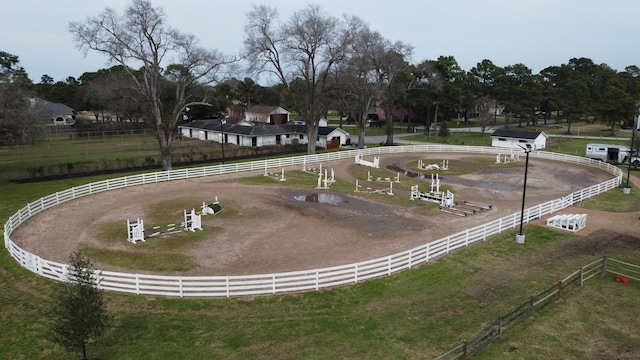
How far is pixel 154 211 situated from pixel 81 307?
16032 mm

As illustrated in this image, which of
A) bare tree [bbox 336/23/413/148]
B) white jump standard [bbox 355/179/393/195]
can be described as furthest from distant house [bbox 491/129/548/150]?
white jump standard [bbox 355/179/393/195]

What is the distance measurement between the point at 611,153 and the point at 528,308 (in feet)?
134

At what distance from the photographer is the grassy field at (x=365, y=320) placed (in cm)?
1258

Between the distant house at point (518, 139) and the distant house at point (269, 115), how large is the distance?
1713 inches

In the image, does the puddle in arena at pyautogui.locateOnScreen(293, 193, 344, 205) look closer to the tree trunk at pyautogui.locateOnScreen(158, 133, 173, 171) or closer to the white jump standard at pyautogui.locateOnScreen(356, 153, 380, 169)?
the white jump standard at pyautogui.locateOnScreen(356, 153, 380, 169)

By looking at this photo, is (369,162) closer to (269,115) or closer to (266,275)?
(266,275)

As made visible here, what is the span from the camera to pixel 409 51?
58.2 metres

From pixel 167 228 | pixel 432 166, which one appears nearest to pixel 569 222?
pixel 432 166

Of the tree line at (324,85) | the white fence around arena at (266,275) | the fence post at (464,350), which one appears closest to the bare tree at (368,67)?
the tree line at (324,85)

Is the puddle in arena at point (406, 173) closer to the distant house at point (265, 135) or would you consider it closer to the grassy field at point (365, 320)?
the distant house at point (265, 135)

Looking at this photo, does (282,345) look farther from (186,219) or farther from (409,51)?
(409,51)

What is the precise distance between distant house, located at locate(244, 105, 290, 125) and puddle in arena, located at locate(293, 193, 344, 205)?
57.5 meters

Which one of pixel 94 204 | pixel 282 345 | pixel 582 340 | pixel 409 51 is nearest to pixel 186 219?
pixel 94 204

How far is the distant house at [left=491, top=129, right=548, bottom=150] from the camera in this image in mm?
56375
